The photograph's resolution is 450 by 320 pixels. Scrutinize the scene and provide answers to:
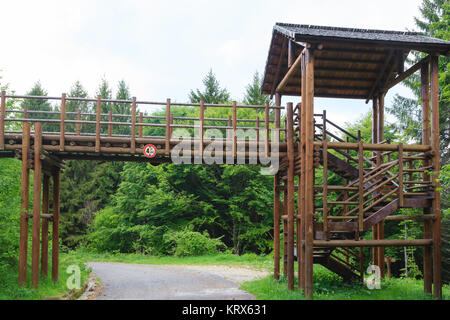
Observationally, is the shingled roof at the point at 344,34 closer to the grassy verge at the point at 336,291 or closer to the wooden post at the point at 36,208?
the grassy verge at the point at 336,291

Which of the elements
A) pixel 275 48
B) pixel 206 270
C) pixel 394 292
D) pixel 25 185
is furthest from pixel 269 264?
pixel 25 185

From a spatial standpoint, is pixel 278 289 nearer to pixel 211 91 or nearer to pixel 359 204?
pixel 359 204

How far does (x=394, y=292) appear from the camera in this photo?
43.6ft

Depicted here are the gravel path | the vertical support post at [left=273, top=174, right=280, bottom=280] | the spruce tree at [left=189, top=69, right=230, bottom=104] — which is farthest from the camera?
the spruce tree at [left=189, top=69, right=230, bottom=104]

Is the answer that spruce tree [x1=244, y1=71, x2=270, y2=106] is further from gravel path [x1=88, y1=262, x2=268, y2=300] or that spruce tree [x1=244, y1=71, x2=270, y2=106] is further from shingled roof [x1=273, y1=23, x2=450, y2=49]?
shingled roof [x1=273, y1=23, x2=450, y2=49]

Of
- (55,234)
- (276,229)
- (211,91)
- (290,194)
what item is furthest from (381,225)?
(211,91)

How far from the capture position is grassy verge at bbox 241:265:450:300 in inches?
474

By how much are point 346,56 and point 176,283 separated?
9.39 m

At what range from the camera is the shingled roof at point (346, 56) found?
12.2 meters

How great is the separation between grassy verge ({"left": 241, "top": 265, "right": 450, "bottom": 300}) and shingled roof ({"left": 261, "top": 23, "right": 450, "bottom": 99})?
21.6ft

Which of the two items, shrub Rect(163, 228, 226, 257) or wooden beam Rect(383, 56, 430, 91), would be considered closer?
wooden beam Rect(383, 56, 430, 91)

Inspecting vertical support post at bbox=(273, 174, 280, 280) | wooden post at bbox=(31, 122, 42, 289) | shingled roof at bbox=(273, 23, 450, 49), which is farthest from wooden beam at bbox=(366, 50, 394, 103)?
wooden post at bbox=(31, 122, 42, 289)

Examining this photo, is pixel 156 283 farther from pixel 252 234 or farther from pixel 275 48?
pixel 252 234

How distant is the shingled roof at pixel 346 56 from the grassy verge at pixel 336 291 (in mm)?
6581
